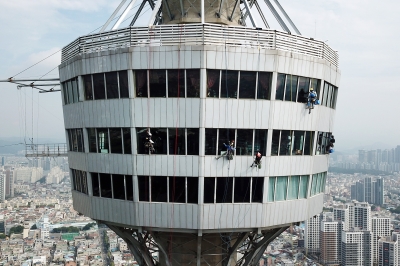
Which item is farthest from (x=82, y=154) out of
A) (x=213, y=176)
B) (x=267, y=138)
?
(x=267, y=138)

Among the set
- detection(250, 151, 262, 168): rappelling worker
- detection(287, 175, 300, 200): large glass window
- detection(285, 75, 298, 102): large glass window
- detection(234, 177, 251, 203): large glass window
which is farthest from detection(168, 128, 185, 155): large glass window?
detection(287, 175, 300, 200): large glass window

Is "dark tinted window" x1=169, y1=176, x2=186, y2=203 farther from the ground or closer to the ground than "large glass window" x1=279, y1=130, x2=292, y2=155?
closer to the ground

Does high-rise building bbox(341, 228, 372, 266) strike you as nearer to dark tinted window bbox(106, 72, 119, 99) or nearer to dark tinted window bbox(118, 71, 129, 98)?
dark tinted window bbox(106, 72, 119, 99)

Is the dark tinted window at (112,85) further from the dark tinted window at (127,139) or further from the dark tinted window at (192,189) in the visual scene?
the dark tinted window at (192,189)

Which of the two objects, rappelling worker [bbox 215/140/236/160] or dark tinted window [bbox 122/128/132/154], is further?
dark tinted window [bbox 122/128/132/154]

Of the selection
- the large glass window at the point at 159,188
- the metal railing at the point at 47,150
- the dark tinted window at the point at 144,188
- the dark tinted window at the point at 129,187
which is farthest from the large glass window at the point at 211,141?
the metal railing at the point at 47,150

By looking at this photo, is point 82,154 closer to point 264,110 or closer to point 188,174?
point 188,174

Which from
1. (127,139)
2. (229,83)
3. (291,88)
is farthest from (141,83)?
(291,88)
